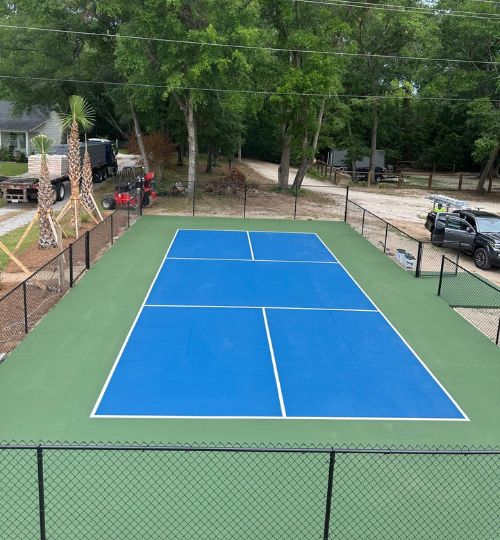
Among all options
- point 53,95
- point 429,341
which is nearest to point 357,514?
point 429,341

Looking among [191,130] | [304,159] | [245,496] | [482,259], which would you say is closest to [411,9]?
[304,159]

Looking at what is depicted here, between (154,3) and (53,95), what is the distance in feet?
49.2

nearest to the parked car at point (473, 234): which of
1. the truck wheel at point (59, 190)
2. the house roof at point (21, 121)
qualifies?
the truck wheel at point (59, 190)

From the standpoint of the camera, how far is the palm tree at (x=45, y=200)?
63.7 feet

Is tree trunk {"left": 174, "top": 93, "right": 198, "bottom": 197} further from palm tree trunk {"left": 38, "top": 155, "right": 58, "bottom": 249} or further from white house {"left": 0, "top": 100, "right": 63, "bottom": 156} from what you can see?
white house {"left": 0, "top": 100, "right": 63, "bottom": 156}

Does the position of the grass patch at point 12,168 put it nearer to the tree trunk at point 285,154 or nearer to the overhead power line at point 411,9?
the tree trunk at point 285,154

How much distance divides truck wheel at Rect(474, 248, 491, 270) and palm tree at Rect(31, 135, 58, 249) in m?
14.9

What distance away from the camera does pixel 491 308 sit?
16.6m

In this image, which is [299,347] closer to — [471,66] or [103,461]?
[103,461]

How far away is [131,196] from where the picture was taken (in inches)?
1143

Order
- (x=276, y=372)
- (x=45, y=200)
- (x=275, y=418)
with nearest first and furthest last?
(x=275, y=418) < (x=276, y=372) < (x=45, y=200)

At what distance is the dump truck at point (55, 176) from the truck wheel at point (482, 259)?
20257 millimetres

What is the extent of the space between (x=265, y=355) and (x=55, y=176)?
2279cm

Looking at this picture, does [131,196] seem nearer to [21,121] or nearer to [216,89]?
[216,89]
